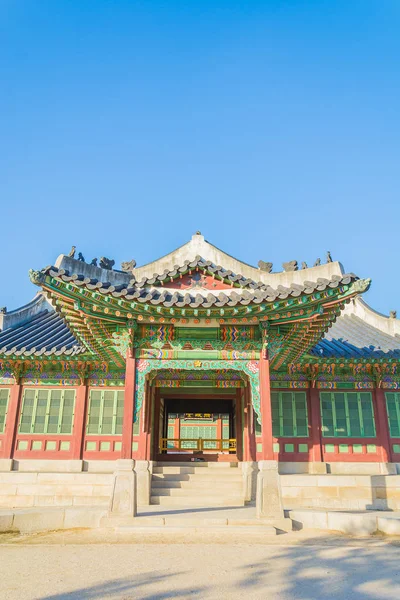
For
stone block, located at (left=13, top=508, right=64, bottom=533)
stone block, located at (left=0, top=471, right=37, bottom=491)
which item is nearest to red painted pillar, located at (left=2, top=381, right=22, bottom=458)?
stone block, located at (left=0, top=471, right=37, bottom=491)

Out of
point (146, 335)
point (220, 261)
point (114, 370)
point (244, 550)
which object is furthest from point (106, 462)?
point (220, 261)

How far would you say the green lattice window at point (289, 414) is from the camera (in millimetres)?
14648

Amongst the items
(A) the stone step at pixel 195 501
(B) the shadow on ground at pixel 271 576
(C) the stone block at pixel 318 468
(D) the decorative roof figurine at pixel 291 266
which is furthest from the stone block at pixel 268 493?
(D) the decorative roof figurine at pixel 291 266

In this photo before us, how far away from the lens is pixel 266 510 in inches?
358

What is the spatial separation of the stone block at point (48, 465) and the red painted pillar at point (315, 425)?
24.9ft

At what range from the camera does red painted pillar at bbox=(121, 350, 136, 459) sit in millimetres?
9859

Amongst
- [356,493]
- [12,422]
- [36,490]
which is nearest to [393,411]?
[356,493]

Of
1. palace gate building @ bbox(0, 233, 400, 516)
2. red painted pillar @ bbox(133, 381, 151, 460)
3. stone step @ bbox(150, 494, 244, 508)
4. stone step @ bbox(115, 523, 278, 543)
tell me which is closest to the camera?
stone step @ bbox(115, 523, 278, 543)

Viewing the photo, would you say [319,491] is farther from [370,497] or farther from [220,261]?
[220,261]

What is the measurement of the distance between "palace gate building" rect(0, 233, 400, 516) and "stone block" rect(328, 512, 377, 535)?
50.1 inches

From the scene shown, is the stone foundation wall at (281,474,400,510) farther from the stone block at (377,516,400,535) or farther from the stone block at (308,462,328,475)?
the stone block at (377,516,400,535)

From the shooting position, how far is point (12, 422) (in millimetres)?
14766

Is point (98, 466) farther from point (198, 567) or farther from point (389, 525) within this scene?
point (389, 525)

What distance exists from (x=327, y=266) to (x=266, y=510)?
16.1 meters
